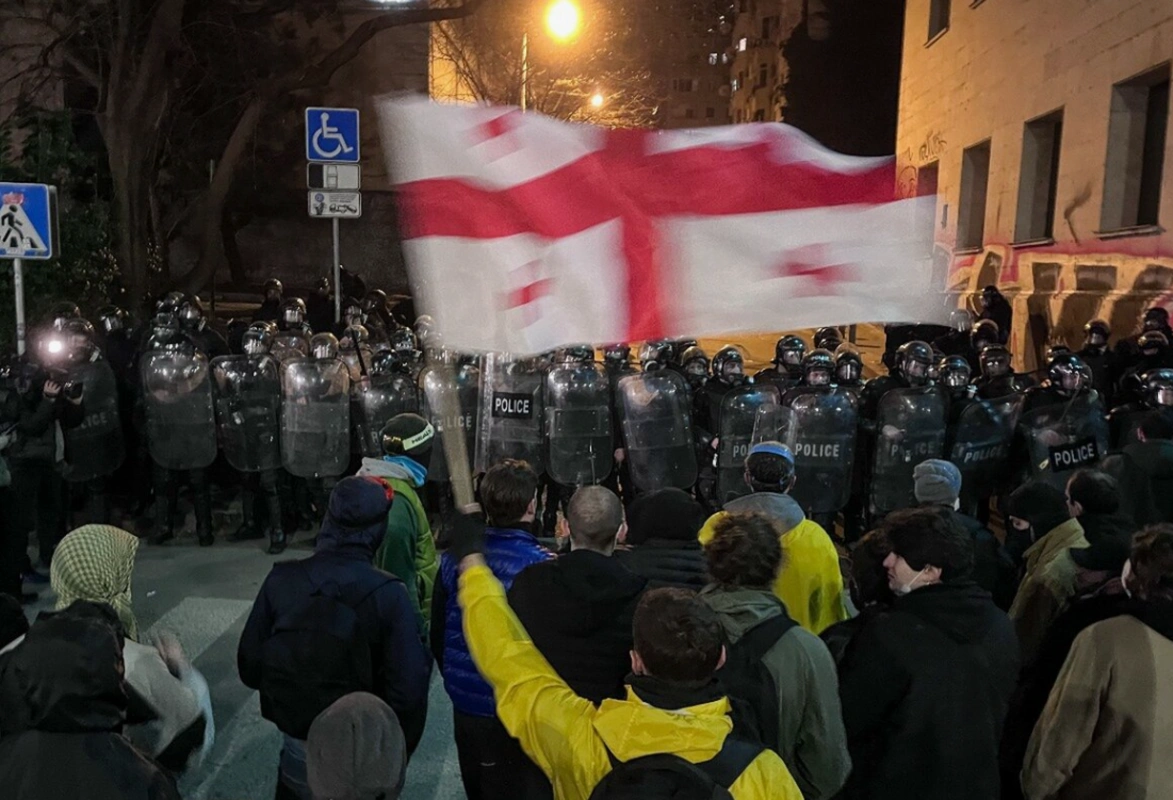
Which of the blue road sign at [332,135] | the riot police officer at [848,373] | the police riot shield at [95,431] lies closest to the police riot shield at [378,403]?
the police riot shield at [95,431]

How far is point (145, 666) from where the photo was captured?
285 centimetres

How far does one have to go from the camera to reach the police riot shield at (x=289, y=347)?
25.7ft

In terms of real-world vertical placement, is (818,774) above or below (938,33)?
below

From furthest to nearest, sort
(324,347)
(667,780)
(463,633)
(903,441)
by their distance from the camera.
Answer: (324,347), (903,441), (463,633), (667,780)

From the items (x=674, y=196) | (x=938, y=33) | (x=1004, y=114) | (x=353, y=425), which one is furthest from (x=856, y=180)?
(x=938, y=33)

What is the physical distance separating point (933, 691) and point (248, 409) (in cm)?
573

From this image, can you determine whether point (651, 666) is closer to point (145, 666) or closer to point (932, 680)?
point (932, 680)

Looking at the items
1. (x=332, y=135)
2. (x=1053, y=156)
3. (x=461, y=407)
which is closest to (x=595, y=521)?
(x=461, y=407)

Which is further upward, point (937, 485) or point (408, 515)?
point (937, 485)

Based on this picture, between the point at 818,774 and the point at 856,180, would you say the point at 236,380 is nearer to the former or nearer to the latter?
the point at 856,180

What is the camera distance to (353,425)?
763 cm

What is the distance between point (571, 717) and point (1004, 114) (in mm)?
18251

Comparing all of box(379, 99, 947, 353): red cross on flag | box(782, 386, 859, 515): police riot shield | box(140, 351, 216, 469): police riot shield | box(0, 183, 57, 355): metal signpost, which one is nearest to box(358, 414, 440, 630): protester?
box(379, 99, 947, 353): red cross on flag

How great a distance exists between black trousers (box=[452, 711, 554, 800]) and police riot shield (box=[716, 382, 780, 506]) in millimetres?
3902
